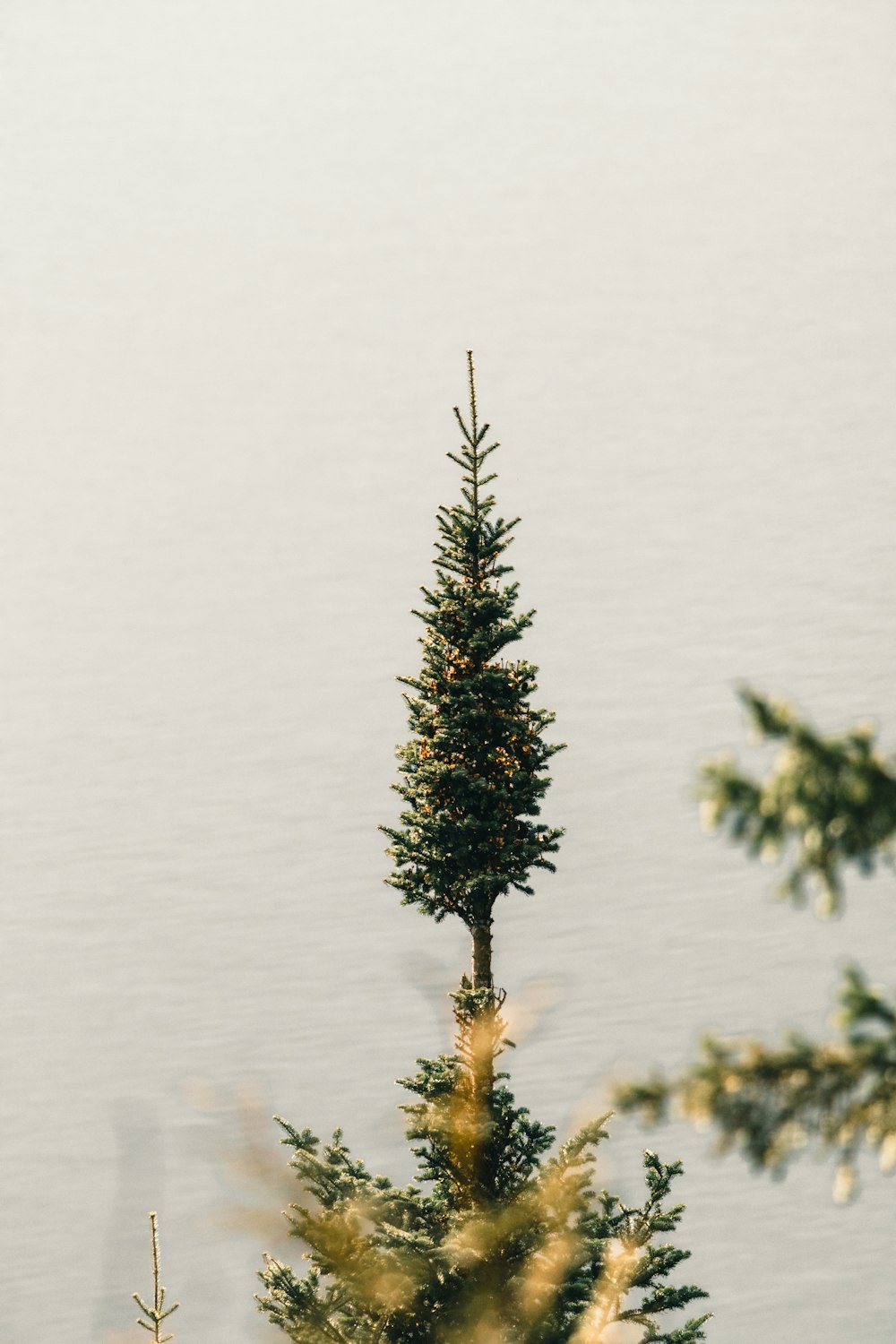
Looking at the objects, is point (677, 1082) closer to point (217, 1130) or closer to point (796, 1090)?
point (796, 1090)

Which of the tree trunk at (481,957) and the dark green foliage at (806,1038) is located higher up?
the tree trunk at (481,957)

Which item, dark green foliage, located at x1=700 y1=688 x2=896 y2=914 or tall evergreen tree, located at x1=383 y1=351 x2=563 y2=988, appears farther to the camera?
tall evergreen tree, located at x1=383 y1=351 x2=563 y2=988

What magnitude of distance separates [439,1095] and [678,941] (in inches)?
469

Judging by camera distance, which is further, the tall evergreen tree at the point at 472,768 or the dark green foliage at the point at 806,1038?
the tall evergreen tree at the point at 472,768

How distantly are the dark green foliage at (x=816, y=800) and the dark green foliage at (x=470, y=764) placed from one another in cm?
351

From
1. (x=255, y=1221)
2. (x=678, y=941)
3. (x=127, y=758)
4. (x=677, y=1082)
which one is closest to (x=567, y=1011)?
(x=678, y=941)

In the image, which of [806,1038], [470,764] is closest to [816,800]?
[806,1038]

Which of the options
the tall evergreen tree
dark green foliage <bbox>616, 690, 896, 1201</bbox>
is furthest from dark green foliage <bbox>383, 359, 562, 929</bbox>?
dark green foliage <bbox>616, 690, 896, 1201</bbox>

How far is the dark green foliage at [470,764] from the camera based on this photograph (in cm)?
623

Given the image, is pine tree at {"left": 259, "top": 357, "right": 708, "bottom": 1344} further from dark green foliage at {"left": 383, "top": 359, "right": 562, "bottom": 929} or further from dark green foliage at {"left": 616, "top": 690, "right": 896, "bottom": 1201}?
dark green foliage at {"left": 616, "top": 690, "right": 896, "bottom": 1201}

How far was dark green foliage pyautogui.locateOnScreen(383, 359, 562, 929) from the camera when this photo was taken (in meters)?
6.23

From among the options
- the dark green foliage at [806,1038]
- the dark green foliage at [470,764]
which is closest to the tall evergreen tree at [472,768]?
the dark green foliage at [470,764]

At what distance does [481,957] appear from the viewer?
20.5 feet

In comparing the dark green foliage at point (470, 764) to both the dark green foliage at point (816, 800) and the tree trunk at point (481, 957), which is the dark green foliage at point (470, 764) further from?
the dark green foliage at point (816, 800)
